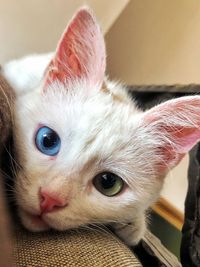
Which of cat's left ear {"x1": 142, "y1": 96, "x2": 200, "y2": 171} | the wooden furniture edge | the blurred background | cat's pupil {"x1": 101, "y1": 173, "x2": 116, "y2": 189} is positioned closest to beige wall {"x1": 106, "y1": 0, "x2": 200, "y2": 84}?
the blurred background

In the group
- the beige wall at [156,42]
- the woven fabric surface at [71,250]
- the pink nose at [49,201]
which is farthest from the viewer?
the beige wall at [156,42]

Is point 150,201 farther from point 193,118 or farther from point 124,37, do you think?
point 124,37

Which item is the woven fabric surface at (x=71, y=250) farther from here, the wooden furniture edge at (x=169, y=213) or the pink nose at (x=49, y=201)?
the wooden furniture edge at (x=169, y=213)

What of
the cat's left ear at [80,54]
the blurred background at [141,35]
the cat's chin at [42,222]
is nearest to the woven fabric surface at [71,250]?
the cat's chin at [42,222]

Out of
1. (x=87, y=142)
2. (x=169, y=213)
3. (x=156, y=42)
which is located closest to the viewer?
(x=87, y=142)

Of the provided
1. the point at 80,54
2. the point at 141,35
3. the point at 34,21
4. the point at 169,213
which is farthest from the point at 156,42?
the point at 80,54

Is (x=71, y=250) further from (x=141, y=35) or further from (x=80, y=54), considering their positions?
(x=141, y=35)

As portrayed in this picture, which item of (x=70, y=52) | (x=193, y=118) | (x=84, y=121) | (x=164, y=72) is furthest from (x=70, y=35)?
(x=164, y=72)
